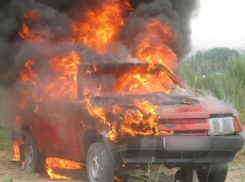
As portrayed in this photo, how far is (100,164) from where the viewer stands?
5.53 m

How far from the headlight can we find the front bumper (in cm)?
9

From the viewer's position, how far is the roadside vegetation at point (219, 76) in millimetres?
13328

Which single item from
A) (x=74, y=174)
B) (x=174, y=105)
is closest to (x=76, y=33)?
(x=74, y=174)

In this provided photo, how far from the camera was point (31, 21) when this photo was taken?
8656 millimetres

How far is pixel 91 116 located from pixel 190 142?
1.43 m

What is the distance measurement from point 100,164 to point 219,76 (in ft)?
32.6

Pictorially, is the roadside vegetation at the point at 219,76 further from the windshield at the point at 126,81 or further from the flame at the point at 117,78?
the windshield at the point at 126,81

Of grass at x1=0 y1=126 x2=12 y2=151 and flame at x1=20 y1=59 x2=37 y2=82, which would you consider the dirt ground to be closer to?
flame at x1=20 y1=59 x2=37 y2=82

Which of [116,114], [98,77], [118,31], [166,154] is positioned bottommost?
[166,154]

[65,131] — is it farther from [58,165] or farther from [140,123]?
[140,123]

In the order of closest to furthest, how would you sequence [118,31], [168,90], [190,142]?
[190,142]
[168,90]
[118,31]

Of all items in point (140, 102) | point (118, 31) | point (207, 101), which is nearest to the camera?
point (140, 102)

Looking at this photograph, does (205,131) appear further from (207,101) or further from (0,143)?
(0,143)

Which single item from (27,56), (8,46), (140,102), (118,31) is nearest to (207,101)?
(140,102)
